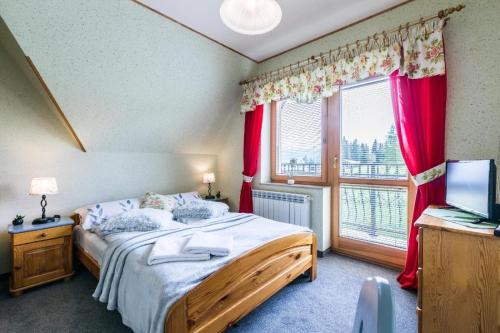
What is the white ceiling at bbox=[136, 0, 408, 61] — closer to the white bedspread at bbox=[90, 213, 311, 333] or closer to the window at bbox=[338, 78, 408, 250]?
the window at bbox=[338, 78, 408, 250]

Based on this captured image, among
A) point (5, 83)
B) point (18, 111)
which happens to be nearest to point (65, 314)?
point (18, 111)

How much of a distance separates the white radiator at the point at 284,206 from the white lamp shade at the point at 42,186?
2.37m

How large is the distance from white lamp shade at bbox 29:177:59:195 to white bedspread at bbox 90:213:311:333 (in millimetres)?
811

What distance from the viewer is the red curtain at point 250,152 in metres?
3.41

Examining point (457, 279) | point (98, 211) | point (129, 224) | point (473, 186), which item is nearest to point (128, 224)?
point (129, 224)

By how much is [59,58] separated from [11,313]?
2.14m

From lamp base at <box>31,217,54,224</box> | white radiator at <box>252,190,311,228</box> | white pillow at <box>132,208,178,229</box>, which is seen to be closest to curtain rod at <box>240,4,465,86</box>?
white radiator at <box>252,190,311,228</box>

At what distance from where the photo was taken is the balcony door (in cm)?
254

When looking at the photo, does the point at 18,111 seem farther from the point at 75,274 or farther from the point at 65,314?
the point at 65,314

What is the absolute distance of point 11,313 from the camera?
1.87 meters

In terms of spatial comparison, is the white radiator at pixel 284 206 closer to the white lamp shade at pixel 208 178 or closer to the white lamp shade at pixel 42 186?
the white lamp shade at pixel 208 178

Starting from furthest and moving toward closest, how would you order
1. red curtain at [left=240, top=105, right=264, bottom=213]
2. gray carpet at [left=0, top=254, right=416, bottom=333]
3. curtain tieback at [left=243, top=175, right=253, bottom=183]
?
curtain tieback at [left=243, top=175, right=253, bottom=183], red curtain at [left=240, top=105, right=264, bottom=213], gray carpet at [left=0, top=254, right=416, bottom=333]

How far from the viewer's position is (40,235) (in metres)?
2.22

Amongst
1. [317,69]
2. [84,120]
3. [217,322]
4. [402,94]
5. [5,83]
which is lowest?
[217,322]
